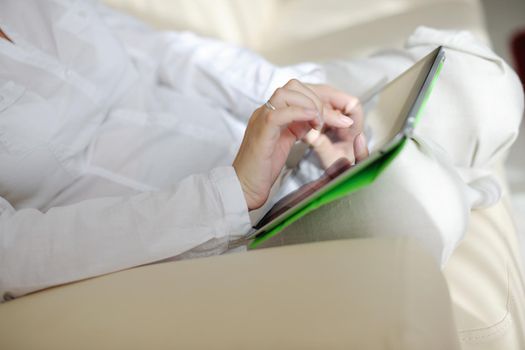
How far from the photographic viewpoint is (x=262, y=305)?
50 centimetres

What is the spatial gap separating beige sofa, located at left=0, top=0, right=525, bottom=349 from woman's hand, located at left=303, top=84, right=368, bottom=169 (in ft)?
0.52

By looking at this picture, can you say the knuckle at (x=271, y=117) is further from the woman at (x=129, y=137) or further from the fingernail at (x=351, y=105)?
the fingernail at (x=351, y=105)

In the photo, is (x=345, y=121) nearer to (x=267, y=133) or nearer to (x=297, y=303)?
(x=267, y=133)

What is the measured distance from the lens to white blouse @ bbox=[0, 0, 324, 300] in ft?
2.06

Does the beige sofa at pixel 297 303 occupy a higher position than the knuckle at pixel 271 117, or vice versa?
the knuckle at pixel 271 117

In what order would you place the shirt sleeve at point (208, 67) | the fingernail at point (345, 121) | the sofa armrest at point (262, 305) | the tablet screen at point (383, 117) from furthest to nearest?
1. the shirt sleeve at point (208, 67)
2. the fingernail at point (345, 121)
3. the tablet screen at point (383, 117)
4. the sofa armrest at point (262, 305)

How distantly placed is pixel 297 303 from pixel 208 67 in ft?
1.93

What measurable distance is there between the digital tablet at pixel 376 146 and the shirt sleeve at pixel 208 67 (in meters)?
0.17

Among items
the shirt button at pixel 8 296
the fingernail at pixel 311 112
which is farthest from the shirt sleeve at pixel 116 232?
the fingernail at pixel 311 112

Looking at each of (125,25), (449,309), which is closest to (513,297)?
(449,309)

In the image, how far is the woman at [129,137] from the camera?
24.9 inches

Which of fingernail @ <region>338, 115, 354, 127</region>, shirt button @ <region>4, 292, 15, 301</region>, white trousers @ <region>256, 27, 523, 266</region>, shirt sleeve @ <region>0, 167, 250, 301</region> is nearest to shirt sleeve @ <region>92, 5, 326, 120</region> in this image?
white trousers @ <region>256, 27, 523, 266</region>

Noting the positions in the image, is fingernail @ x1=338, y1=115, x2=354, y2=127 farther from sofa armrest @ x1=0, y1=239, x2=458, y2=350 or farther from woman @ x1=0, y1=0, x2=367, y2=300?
sofa armrest @ x1=0, y1=239, x2=458, y2=350

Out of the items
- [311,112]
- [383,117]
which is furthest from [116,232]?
[383,117]
